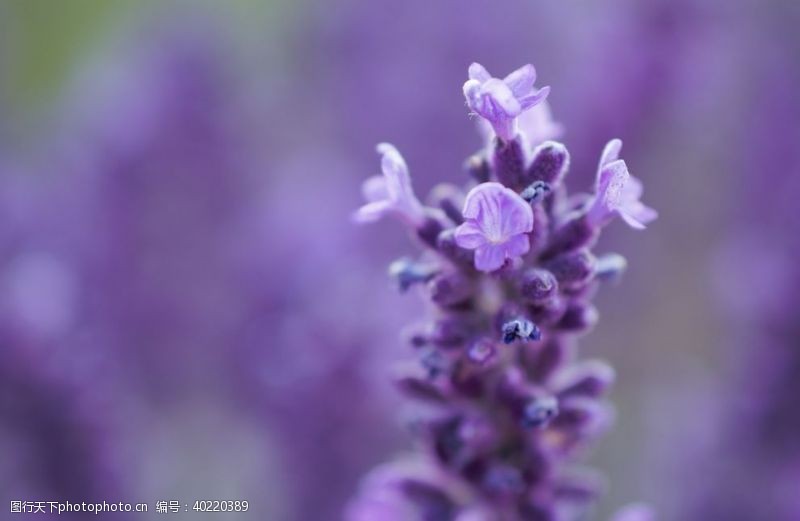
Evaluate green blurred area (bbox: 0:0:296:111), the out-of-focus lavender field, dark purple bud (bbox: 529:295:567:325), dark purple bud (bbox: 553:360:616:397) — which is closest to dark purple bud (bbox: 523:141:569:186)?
dark purple bud (bbox: 529:295:567:325)

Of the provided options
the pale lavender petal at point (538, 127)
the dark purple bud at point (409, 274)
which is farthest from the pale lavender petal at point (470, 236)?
the pale lavender petal at point (538, 127)

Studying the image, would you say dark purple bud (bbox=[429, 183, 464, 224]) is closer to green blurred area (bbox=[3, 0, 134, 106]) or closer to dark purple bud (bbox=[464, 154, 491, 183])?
dark purple bud (bbox=[464, 154, 491, 183])

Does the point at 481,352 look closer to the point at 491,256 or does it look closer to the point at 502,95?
the point at 491,256

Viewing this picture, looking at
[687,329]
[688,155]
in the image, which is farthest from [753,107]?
[687,329]

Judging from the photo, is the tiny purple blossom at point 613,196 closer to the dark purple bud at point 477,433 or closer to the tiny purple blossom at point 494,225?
the tiny purple blossom at point 494,225

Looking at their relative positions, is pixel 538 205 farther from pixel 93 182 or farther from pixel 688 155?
pixel 688 155

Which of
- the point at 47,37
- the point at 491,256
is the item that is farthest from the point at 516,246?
the point at 47,37
